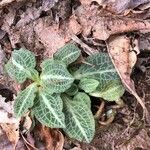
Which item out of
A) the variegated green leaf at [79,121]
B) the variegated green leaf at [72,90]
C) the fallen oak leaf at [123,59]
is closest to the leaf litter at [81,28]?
the fallen oak leaf at [123,59]

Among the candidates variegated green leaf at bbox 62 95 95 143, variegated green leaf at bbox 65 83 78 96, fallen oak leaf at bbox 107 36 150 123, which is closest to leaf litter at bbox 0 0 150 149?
fallen oak leaf at bbox 107 36 150 123

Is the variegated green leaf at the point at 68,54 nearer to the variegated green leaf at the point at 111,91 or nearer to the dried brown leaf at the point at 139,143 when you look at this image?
the variegated green leaf at the point at 111,91

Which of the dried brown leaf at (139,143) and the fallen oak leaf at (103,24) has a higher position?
the fallen oak leaf at (103,24)

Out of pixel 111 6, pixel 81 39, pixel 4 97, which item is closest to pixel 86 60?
pixel 81 39

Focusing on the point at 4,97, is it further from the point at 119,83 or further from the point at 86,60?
the point at 119,83

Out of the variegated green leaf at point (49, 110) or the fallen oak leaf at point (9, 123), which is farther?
the fallen oak leaf at point (9, 123)

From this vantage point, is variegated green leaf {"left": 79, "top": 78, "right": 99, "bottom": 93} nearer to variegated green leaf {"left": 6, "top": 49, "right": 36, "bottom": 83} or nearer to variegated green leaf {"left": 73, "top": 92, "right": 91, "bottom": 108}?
variegated green leaf {"left": 73, "top": 92, "right": 91, "bottom": 108}

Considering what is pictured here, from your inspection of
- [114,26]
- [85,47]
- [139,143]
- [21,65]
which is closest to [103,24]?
[114,26]
